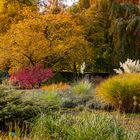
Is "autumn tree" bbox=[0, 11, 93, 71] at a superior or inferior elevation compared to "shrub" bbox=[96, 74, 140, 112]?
superior

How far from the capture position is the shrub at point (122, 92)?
1448 centimetres

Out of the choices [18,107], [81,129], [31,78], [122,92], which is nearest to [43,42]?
[31,78]

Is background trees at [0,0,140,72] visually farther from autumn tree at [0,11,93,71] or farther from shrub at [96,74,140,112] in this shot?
shrub at [96,74,140,112]

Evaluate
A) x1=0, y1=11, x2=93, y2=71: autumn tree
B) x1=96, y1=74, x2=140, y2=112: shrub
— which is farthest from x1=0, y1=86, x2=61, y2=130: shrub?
x1=0, y1=11, x2=93, y2=71: autumn tree

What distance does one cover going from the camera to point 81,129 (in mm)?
7793

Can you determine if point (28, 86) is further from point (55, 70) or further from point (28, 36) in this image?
point (55, 70)

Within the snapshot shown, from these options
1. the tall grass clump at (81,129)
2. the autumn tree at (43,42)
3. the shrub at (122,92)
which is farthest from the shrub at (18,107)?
the autumn tree at (43,42)

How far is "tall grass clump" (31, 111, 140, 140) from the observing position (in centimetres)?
757

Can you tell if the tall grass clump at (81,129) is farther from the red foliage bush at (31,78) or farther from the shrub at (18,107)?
the red foliage bush at (31,78)

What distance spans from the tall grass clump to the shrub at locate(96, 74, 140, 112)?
212 inches

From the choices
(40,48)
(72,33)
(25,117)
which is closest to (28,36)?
(40,48)

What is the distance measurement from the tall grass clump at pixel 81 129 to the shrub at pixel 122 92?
17.7ft

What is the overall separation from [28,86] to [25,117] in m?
13.0

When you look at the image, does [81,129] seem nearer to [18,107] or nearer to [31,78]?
Result: [18,107]
